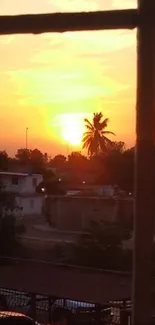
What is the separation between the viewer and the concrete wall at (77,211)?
7.57m

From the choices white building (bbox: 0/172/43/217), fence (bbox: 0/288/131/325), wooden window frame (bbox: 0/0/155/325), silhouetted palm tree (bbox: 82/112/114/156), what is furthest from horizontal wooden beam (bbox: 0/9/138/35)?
white building (bbox: 0/172/43/217)

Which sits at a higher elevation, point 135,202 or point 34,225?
point 135,202

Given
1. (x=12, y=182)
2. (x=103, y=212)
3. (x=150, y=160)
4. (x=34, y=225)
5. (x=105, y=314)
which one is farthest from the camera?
(x=34, y=225)

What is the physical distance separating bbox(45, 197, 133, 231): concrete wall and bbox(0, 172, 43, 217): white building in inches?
8.5

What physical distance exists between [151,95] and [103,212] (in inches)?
267

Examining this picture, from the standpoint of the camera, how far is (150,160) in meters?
0.87

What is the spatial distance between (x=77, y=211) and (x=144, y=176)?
856cm

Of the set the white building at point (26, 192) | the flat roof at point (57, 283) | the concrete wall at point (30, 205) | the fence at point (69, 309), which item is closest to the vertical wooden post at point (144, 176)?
the fence at point (69, 309)

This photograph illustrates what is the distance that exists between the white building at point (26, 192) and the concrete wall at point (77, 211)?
0.71 ft

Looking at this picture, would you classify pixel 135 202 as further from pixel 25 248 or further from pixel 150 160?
pixel 25 248

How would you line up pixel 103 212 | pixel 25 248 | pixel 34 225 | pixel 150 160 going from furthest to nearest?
pixel 34 225 → pixel 103 212 → pixel 25 248 → pixel 150 160

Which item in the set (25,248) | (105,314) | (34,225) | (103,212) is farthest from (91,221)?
(105,314)

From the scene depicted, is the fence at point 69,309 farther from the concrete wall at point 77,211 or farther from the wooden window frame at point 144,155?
the concrete wall at point 77,211

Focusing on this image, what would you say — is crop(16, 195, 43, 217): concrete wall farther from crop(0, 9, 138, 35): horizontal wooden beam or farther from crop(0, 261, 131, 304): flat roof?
crop(0, 9, 138, 35): horizontal wooden beam
